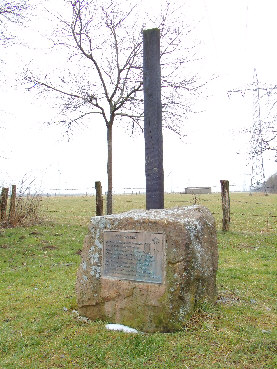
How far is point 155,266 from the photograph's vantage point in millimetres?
4836

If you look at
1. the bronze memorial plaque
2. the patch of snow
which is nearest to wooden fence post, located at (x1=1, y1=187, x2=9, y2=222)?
the bronze memorial plaque

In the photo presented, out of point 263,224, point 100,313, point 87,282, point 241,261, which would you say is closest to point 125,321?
point 100,313

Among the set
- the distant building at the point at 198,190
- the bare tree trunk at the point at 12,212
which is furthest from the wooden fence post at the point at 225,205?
the distant building at the point at 198,190

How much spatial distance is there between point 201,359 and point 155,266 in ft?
4.03

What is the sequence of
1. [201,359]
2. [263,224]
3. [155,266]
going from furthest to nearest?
[263,224]
[155,266]
[201,359]

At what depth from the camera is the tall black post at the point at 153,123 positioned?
623cm

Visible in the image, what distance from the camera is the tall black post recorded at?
245 inches

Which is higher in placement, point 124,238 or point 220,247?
point 124,238

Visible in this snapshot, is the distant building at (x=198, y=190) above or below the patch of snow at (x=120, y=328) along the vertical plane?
above

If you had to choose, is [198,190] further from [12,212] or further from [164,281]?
[164,281]

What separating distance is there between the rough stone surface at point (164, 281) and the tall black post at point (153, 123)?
89 cm

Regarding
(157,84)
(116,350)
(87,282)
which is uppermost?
(157,84)

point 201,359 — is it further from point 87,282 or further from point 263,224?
point 263,224

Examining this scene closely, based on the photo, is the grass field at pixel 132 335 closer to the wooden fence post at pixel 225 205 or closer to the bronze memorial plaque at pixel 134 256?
the bronze memorial plaque at pixel 134 256
